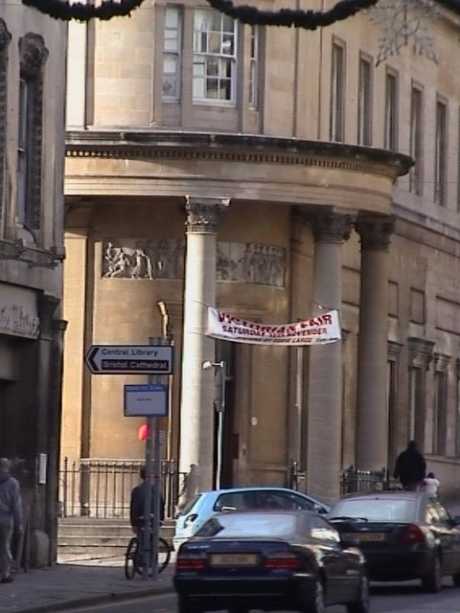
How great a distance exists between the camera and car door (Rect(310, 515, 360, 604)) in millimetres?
26109

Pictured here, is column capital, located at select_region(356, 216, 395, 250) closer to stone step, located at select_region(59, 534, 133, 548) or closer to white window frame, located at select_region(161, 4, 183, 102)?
white window frame, located at select_region(161, 4, 183, 102)

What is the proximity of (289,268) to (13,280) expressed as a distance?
14.3 meters

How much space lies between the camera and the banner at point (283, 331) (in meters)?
45.5

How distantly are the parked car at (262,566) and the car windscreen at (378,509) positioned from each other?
5899mm

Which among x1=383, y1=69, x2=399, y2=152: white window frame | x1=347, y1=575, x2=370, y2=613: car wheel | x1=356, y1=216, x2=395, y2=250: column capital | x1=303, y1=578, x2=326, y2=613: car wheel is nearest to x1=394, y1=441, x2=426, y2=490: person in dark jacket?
x1=356, y1=216, x2=395, y2=250: column capital

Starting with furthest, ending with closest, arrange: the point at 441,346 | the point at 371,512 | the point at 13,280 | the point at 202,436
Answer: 1. the point at 441,346
2. the point at 202,436
3. the point at 13,280
4. the point at 371,512

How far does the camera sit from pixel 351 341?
53.0 meters

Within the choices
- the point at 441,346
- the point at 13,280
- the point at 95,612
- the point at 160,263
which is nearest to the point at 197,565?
the point at 95,612

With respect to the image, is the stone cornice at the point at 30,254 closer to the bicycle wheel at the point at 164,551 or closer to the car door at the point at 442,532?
the bicycle wheel at the point at 164,551

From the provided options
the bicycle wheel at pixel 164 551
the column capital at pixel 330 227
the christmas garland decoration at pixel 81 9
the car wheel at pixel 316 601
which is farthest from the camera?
the column capital at pixel 330 227

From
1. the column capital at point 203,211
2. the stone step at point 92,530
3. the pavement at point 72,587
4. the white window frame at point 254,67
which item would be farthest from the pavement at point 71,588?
the white window frame at point 254,67

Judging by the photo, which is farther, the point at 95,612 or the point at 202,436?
the point at 202,436

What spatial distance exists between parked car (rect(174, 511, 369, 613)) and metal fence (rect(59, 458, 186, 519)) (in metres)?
18.1

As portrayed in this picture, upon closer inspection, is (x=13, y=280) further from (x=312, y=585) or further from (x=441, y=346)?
(x=441, y=346)
